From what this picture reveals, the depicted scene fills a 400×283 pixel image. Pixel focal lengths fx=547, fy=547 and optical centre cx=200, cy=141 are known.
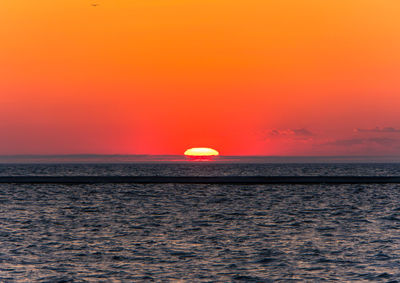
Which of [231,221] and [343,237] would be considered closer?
[343,237]

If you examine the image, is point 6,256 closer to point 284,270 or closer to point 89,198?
point 284,270

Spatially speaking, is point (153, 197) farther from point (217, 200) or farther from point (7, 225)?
point (7, 225)

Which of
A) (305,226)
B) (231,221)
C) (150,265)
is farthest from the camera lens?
(231,221)

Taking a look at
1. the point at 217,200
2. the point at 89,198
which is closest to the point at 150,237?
the point at 217,200

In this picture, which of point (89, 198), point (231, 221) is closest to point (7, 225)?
point (231, 221)

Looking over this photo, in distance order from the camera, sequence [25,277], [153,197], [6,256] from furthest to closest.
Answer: [153,197]
[6,256]
[25,277]

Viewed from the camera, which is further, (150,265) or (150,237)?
(150,237)

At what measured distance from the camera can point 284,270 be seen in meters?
28.0

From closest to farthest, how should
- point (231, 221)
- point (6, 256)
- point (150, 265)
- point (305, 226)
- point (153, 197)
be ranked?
point (150, 265)
point (6, 256)
point (305, 226)
point (231, 221)
point (153, 197)

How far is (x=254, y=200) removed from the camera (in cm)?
7038

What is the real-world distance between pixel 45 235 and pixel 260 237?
50.3 feet

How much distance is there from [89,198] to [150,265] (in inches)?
1840

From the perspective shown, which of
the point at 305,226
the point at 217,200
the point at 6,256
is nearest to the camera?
the point at 6,256

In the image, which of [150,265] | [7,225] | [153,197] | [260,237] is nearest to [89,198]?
[153,197]
